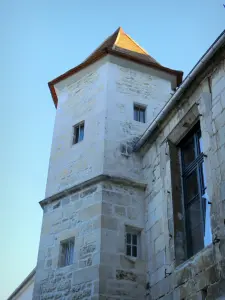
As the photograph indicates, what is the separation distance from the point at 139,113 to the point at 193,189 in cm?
301

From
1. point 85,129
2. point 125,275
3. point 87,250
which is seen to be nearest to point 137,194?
point 87,250

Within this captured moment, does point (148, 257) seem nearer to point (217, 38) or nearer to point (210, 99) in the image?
point (210, 99)

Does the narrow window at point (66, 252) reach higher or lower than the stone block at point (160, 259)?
higher

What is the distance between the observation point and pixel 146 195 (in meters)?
7.80

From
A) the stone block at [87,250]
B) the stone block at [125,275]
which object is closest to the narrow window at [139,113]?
the stone block at [87,250]

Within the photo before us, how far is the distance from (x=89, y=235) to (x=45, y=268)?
3.40ft

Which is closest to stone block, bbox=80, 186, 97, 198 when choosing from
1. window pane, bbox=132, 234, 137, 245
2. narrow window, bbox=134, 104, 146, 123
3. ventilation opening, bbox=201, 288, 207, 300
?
window pane, bbox=132, 234, 137, 245

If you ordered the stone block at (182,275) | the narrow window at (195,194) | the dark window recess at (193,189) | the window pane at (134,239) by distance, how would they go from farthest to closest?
1. the window pane at (134,239)
2. the dark window recess at (193,189)
3. the narrow window at (195,194)
4. the stone block at (182,275)

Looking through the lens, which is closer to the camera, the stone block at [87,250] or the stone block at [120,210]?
the stone block at [87,250]

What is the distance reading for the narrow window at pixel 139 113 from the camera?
30.0 ft

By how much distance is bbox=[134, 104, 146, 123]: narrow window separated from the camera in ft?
30.0

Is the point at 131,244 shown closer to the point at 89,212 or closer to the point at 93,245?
the point at 93,245

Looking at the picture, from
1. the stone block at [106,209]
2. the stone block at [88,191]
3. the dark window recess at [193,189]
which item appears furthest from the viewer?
the stone block at [88,191]

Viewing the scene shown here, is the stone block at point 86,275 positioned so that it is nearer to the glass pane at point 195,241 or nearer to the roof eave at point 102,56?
the glass pane at point 195,241
